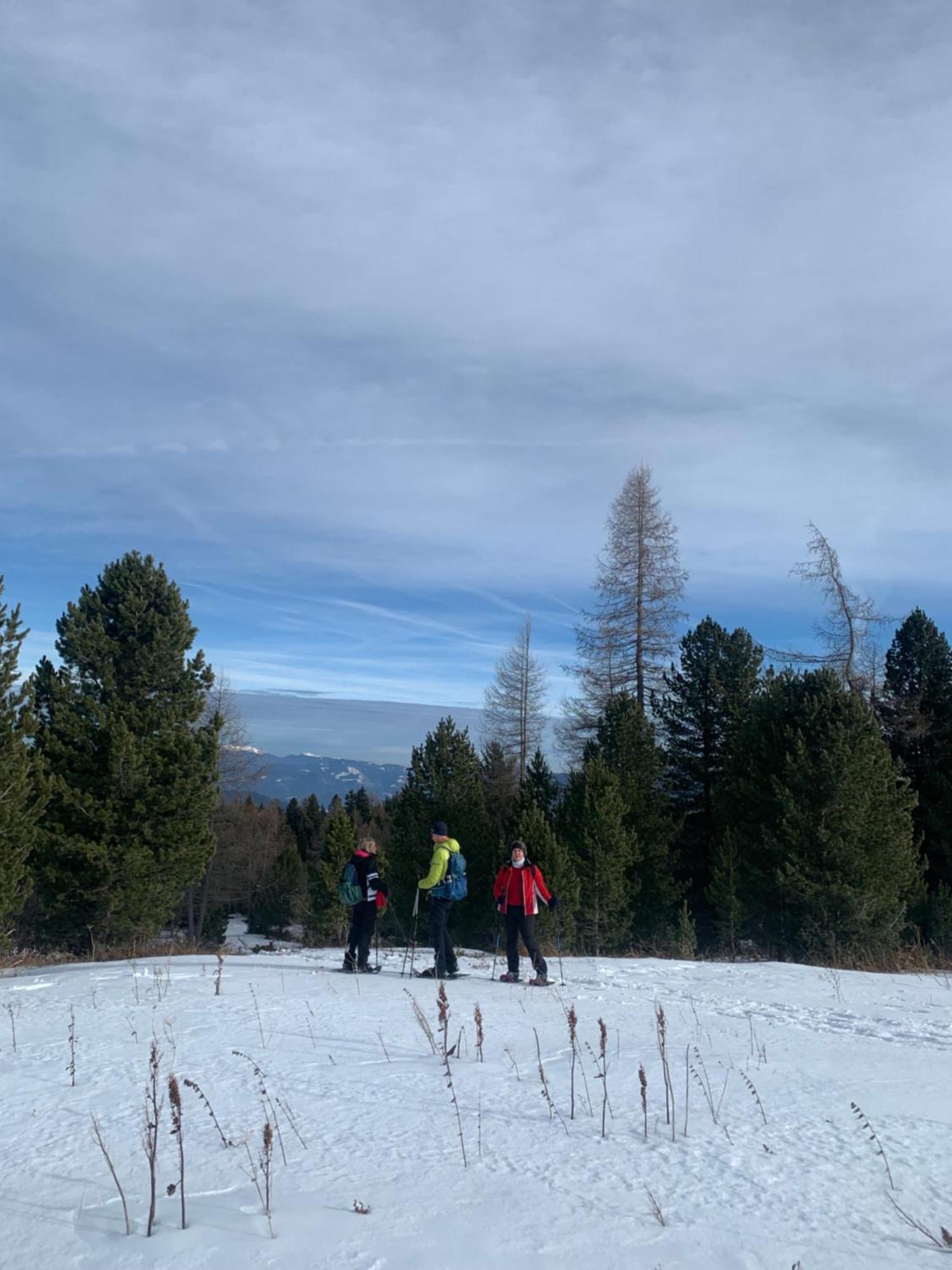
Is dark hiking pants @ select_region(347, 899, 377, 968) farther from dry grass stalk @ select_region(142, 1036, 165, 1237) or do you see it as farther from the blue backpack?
dry grass stalk @ select_region(142, 1036, 165, 1237)

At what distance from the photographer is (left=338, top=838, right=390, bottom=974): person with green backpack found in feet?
32.5

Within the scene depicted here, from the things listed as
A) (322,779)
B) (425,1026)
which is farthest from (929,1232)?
(322,779)

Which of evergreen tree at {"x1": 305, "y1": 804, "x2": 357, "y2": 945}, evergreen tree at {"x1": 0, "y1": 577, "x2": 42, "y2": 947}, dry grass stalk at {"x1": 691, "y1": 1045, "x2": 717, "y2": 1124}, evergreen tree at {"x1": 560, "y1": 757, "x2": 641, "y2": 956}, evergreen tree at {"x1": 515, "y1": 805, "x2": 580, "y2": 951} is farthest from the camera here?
evergreen tree at {"x1": 305, "y1": 804, "x2": 357, "y2": 945}

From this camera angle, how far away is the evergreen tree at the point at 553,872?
24.9 metres

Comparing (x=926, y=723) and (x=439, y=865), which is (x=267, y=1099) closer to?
(x=439, y=865)

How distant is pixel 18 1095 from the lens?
4664 mm

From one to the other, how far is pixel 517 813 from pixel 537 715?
8468 millimetres

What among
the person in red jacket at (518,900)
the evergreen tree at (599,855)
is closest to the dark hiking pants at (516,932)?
the person in red jacket at (518,900)

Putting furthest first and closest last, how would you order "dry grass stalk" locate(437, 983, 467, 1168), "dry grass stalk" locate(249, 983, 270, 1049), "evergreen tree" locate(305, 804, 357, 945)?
"evergreen tree" locate(305, 804, 357, 945) → "dry grass stalk" locate(249, 983, 270, 1049) → "dry grass stalk" locate(437, 983, 467, 1168)

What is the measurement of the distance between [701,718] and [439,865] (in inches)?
1068

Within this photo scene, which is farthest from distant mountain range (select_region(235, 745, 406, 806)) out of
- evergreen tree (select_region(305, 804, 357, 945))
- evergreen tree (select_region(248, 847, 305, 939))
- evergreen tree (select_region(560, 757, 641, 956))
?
evergreen tree (select_region(560, 757, 641, 956))

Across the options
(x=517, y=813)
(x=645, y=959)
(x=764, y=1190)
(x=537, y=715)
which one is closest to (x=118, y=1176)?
(x=764, y=1190)

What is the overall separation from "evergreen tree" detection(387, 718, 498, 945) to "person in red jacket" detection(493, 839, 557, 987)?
21.2 meters

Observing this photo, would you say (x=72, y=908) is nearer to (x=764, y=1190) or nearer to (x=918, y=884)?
(x=764, y=1190)
